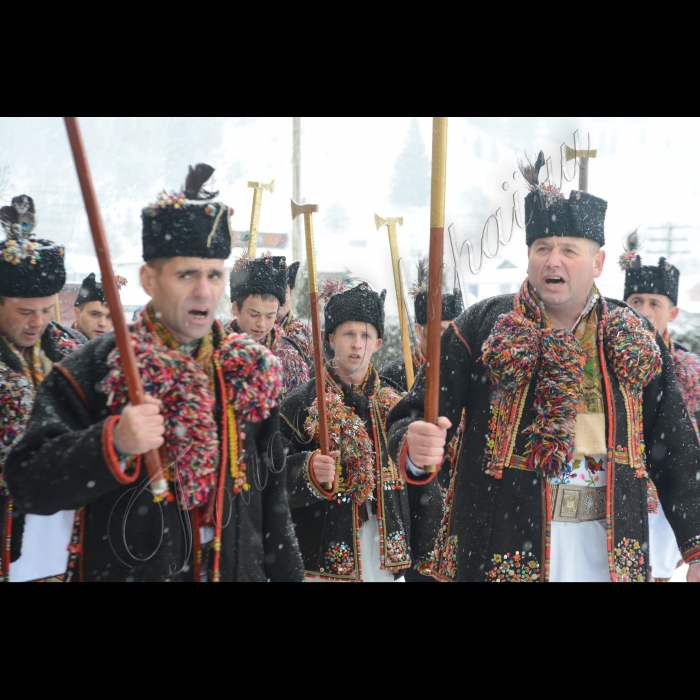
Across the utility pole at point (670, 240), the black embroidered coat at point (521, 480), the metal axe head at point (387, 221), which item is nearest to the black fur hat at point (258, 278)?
the metal axe head at point (387, 221)

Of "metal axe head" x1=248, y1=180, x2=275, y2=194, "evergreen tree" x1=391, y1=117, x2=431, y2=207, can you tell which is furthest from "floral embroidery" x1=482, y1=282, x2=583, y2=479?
"evergreen tree" x1=391, y1=117, x2=431, y2=207

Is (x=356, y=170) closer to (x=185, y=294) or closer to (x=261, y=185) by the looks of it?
(x=261, y=185)

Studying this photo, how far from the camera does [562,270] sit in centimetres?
334

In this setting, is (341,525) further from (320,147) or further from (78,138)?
(320,147)

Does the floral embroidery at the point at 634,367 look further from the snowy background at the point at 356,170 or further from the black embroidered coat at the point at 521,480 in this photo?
the snowy background at the point at 356,170

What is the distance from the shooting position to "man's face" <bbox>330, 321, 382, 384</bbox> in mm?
4531

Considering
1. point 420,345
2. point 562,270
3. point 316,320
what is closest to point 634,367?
point 562,270

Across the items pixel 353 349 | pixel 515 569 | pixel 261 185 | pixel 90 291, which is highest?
pixel 261 185

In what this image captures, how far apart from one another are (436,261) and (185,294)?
90cm

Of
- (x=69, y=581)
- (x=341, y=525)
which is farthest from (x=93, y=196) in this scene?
(x=341, y=525)

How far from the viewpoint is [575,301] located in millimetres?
3430

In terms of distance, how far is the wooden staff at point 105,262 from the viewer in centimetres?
229

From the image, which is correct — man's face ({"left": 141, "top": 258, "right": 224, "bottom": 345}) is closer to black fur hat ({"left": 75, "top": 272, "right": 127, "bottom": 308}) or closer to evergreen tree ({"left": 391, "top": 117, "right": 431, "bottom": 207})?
black fur hat ({"left": 75, "top": 272, "right": 127, "bottom": 308})

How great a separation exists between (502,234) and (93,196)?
2.03 metres
